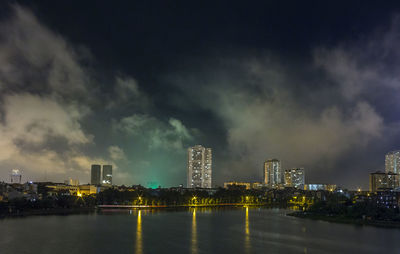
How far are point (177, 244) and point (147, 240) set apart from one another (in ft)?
5.30

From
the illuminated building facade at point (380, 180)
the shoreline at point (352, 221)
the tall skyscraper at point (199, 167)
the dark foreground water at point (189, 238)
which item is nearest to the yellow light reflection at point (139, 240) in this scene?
the dark foreground water at point (189, 238)

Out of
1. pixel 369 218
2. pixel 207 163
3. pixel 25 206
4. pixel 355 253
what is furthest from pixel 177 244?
pixel 207 163

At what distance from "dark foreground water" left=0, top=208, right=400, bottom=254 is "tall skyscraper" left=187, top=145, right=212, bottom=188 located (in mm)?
87202

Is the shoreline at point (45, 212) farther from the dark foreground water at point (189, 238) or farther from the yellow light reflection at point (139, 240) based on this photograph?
the yellow light reflection at point (139, 240)

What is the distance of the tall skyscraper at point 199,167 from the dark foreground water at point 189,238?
87.2 metres

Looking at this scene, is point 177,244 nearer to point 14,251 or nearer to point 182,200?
point 14,251

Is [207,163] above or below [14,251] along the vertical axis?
above

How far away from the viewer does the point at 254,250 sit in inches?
592

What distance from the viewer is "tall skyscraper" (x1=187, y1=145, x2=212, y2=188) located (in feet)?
362

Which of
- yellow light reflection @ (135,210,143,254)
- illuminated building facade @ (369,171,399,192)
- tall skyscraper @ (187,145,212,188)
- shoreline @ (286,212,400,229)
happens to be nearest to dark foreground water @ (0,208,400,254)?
yellow light reflection @ (135,210,143,254)

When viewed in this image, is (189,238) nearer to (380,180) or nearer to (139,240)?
(139,240)

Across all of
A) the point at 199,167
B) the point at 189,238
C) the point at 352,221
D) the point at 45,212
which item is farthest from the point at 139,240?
the point at 199,167

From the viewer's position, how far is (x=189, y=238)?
18.1m

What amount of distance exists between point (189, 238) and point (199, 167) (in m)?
95.3
